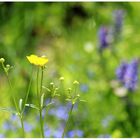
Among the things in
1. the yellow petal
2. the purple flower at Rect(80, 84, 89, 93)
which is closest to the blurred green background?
the purple flower at Rect(80, 84, 89, 93)

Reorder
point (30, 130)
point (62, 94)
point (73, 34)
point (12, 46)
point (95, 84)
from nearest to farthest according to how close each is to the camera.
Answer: point (30, 130) < point (62, 94) < point (95, 84) < point (12, 46) < point (73, 34)

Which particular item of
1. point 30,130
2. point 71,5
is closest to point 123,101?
point 30,130

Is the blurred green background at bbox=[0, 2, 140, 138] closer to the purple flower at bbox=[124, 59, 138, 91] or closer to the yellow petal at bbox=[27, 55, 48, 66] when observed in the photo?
the purple flower at bbox=[124, 59, 138, 91]

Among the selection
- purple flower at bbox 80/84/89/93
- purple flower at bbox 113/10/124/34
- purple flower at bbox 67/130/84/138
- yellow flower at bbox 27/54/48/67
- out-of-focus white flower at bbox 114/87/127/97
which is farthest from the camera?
purple flower at bbox 113/10/124/34

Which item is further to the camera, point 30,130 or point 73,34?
point 73,34

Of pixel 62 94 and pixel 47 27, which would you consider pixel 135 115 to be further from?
pixel 47 27

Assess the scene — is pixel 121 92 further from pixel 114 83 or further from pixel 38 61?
pixel 38 61

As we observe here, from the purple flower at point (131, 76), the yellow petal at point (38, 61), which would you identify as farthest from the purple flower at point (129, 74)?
the yellow petal at point (38, 61)
